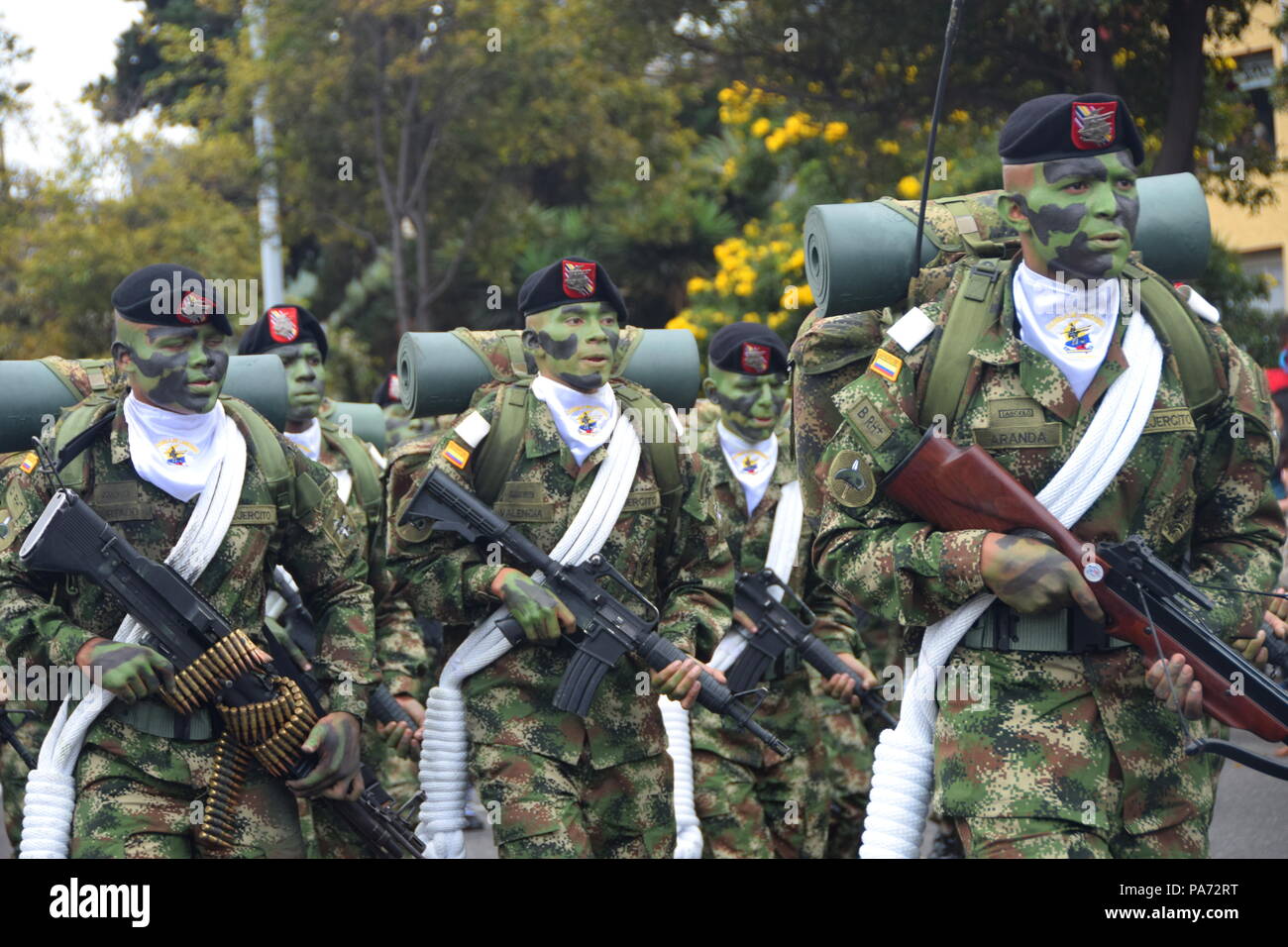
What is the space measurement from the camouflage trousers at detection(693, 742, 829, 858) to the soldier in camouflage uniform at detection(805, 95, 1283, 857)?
9.34 ft

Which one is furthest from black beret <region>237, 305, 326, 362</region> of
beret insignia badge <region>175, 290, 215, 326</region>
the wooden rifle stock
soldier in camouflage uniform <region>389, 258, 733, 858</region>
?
the wooden rifle stock

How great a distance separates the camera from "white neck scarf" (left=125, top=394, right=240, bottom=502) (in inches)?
222

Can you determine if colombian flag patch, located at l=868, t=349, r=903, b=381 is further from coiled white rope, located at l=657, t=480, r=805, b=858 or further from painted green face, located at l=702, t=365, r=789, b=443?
painted green face, located at l=702, t=365, r=789, b=443

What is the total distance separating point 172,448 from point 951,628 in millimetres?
2435

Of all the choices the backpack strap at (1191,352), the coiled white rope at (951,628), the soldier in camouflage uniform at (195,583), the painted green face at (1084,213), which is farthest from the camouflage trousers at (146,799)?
the backpack strap at (1191,352)

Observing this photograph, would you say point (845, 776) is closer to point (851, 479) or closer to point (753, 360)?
point (753, 360)

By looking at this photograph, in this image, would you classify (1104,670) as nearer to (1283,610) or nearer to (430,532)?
(1283,610)

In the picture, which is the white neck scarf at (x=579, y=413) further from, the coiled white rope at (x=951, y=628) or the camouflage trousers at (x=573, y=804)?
the coiled white rope at (x=951, y=628)

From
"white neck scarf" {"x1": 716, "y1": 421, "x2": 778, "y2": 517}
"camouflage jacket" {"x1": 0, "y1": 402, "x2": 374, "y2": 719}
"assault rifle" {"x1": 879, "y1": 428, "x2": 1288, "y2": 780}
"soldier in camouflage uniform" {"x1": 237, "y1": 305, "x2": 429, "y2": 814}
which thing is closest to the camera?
"assault rifle" {"x1": 879, "y1": 428, "x2": 1288, "y2": 780}

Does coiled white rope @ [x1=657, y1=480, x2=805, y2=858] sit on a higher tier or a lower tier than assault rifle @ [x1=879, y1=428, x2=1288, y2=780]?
lower

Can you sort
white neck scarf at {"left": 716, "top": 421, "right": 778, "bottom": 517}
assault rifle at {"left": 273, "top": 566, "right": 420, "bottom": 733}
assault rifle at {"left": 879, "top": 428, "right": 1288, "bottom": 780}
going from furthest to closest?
1. white neck scarf at {"left": 716, "top": 421, "right": 778, "bottom": 517}
2. assault rifle at {"left": 273, "top": 566, "right": 420, "bottom": 733}
3. assault rifle at {"left": 879, "top": 428, "right": 1288, "bottom": 780}
